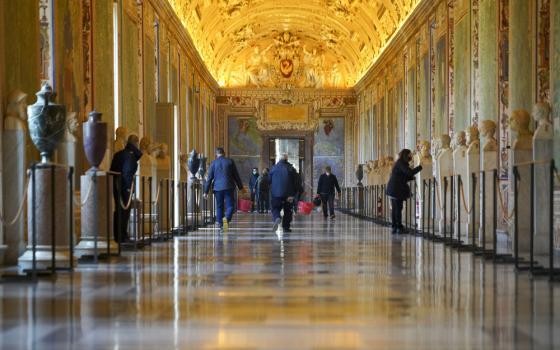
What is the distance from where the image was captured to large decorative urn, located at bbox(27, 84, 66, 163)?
34.3ft

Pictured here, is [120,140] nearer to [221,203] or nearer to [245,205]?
[221,203]

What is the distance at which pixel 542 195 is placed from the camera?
1254cm

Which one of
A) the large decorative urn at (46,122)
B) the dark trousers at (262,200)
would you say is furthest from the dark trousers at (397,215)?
the dark trousers at (262,200)

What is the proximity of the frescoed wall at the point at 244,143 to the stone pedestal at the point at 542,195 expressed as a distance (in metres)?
34.0

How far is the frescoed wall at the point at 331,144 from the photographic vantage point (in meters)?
47.1

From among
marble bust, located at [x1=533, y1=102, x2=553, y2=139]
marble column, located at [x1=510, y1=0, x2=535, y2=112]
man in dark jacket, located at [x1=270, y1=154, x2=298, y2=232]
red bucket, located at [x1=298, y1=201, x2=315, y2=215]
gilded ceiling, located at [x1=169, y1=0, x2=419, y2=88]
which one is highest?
gilded ceiling, located at [x1=169, y1=0, x2=419, y2=88]

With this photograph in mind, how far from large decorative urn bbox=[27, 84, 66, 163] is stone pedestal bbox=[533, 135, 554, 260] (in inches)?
242

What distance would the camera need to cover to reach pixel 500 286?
864 centimetres

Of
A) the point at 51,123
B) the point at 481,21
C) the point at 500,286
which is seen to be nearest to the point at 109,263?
the point at 51,123

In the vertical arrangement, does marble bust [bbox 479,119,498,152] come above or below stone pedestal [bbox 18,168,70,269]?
above

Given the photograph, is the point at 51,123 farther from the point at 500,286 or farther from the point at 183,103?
the point at 183,103

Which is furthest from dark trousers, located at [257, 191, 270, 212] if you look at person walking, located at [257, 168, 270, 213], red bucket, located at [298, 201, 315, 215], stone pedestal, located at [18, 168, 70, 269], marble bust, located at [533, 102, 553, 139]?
stone pedestal, located at [18, 168, 70, 269]

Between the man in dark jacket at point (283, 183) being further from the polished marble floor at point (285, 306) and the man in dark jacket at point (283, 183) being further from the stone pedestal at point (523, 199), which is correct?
the polished marble floor at point (285, 306)

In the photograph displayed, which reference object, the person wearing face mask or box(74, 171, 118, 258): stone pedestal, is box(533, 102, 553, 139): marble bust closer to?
box(74, 171, 118, 258): stone pedestal
